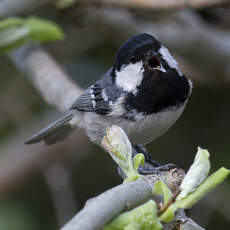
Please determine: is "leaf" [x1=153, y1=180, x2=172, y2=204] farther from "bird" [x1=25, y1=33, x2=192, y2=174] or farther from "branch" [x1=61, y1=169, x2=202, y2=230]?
"bird" [x1=25, y1=33, x2=192, y2=174]

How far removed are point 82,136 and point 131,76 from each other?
1221 millimetres

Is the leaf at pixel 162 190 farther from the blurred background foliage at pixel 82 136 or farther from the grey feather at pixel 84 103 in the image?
the blurred background foliage at pixel 82 136

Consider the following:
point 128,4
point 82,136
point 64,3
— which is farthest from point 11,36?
point 82,136

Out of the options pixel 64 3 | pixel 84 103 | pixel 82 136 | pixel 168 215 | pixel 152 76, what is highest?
pixel 64 3

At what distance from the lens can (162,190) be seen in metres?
0.82

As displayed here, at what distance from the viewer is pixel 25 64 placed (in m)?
2.37

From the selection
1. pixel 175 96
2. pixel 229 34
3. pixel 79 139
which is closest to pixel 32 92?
pixel 79 139

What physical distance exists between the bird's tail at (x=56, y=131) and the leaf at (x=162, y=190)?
4.88 feet

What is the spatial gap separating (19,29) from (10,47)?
76 millimetres

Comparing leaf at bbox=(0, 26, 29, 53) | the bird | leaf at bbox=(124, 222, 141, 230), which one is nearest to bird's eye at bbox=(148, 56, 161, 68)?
the bird

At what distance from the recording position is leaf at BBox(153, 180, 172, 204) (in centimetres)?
79

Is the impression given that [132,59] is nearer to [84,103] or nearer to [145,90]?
[145,90]

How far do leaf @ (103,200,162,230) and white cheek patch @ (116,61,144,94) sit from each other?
1107 millimetres

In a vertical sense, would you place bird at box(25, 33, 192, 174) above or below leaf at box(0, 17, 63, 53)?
below
